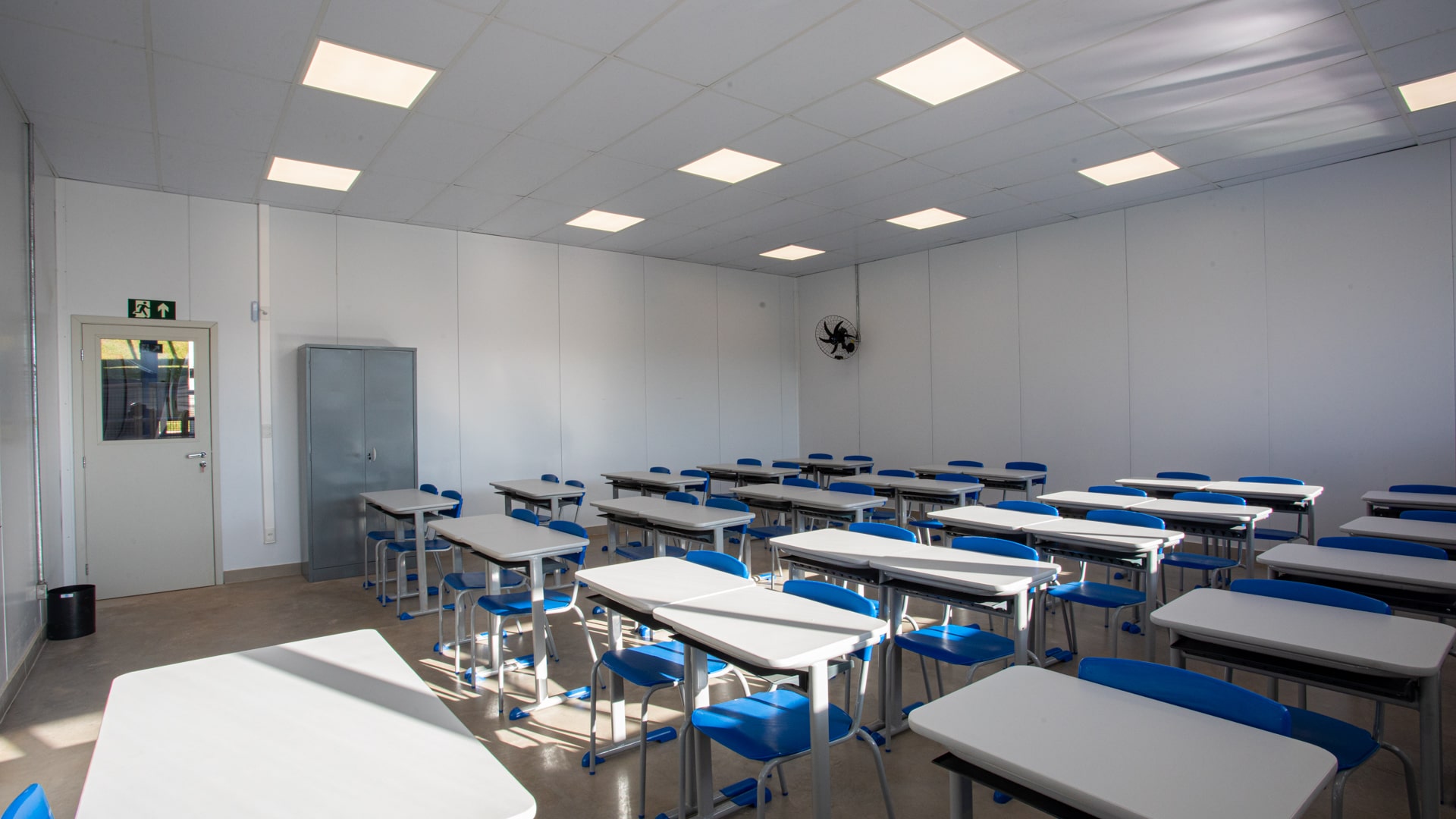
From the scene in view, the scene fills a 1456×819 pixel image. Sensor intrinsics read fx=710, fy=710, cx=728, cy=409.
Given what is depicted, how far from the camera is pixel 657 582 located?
2.87 metres

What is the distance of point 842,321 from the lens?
960cm

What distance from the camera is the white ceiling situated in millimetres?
3480

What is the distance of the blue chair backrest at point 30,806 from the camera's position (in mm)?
1131

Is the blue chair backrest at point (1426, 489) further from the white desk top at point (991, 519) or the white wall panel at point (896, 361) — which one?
the white wall panel at point (896, 361)

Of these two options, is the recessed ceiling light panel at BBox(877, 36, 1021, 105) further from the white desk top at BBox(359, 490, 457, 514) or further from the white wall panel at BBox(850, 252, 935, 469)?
the white wall panel at BBox(850, 252, 935, 469)

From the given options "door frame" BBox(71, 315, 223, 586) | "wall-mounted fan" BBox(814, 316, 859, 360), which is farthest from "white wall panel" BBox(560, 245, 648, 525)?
"door frame" BBox(71, 315, 223, 586)

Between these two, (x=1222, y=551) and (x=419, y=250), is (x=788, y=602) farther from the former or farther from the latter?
(x=419, y=250)

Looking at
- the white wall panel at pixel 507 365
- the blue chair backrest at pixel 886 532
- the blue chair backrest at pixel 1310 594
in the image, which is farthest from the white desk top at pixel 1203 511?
the white wall panel at pixel 507 365

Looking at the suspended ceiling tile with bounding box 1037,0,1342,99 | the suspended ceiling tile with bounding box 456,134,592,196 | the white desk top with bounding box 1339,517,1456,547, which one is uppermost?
the suspended ceiling tile with bounding box 456,134,592,196

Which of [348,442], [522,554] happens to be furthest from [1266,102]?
[348,442]

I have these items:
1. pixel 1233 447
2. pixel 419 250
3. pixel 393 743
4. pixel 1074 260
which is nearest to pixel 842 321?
pixel 1074 260

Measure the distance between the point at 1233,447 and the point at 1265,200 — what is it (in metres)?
2.16

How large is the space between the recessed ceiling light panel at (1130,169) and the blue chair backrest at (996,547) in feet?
12.8

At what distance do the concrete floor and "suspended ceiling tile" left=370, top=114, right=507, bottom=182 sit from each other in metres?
3.38
